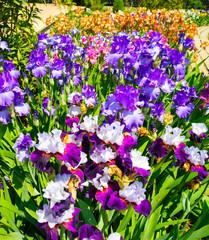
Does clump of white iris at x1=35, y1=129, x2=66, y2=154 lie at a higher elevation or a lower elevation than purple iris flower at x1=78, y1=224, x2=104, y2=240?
higher

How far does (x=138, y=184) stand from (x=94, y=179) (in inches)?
8.7

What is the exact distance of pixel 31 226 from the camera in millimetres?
1781

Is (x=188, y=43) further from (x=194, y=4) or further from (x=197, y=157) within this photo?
(x=194, y=4)

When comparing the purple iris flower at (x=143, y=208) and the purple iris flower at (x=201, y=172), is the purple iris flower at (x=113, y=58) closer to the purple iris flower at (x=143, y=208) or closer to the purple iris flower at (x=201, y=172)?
the purple iris flower at (x=201, y=172)

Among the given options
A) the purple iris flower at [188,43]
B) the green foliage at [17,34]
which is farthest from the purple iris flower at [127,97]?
the green foliage at [17,34]

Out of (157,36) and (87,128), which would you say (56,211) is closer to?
(87,128)

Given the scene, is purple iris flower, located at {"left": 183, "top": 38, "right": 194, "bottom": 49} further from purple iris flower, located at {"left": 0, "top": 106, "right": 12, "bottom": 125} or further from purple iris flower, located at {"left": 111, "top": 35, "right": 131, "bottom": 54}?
purple iris flower, located at {"left": 0, "top": 106, "right": 12, "bottom": 125}

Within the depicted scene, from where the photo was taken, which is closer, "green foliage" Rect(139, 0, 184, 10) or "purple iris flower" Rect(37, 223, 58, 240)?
"purple iris flower" Rect(37, 223, 58, 240)

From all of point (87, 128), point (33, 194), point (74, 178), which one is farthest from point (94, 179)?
point (33, 194)

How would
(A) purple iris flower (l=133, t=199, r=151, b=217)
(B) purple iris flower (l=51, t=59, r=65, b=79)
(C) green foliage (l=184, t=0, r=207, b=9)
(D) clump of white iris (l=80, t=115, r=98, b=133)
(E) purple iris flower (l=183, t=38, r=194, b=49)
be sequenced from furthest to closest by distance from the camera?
(C) green foliage (l=184, t=0, r=207, b=9), (E) purple iris flower (l=183, t=38, r=194, b=49), (B) purple iris flower (l=51, t=59, r=65, b=79), (D) clump of white iris (l=80, t=115, r=98, b=133), (A) purple iris flower (l=133, t=199, r=151, b=217)

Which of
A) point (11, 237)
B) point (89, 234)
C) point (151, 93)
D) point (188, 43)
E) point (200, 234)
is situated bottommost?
point (200, 234)

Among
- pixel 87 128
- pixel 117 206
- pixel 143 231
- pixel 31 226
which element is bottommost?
pixel 31 226

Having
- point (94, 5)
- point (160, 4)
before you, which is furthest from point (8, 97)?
point (94, 5)

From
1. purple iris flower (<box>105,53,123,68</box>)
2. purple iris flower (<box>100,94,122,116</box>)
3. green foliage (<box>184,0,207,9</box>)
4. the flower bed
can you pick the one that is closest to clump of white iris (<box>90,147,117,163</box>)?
the flower bed
